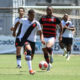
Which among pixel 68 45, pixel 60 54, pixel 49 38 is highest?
pixel 49 38

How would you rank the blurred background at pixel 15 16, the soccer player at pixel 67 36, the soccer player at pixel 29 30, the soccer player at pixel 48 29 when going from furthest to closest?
the blurred background at pixel 15 16 < the soccer player at pixel 67 36 < the soccer player at pixel 48 29 < the soccer player at pixel 29 30

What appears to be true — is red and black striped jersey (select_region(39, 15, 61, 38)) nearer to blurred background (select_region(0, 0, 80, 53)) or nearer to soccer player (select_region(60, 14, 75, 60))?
soccer player (select_region(60, 14, 75, 60))

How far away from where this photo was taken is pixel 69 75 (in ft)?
41.9

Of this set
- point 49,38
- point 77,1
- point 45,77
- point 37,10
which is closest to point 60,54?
point 37,10

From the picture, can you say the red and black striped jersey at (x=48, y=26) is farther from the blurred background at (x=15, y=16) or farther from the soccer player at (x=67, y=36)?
the blurred background at (x=15, y=16)

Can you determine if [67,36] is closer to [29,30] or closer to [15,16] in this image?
[15,16]

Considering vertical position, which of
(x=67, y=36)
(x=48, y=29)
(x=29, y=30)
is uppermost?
Result: (x=29, y=30)

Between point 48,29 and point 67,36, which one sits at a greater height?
point 48,29

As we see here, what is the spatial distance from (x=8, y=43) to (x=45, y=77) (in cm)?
1391

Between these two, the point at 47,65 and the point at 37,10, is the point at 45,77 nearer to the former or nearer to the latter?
the point at 47,65

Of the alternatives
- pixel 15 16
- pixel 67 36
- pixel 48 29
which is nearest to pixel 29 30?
pixel 48 29

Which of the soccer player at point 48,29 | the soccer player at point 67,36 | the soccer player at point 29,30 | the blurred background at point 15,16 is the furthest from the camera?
the blurred background at point 15,16

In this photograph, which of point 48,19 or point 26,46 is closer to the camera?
point 26,46

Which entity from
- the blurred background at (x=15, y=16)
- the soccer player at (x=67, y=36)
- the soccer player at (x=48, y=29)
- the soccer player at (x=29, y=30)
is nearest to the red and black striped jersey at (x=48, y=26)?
the soccer player at (x=48, y=29)
